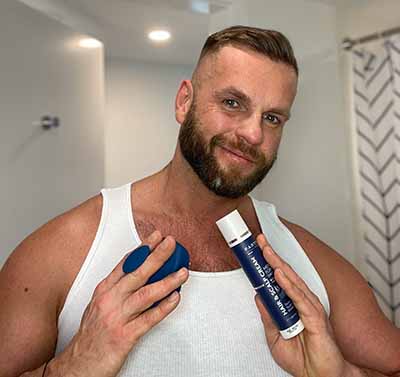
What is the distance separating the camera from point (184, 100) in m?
0.96

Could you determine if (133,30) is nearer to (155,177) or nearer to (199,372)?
(155,177)

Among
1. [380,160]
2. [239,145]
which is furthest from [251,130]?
[380,160]

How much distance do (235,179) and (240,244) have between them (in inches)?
6.7

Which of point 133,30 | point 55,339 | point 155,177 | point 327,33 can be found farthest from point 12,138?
point 327,33

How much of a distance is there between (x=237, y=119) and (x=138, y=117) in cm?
177

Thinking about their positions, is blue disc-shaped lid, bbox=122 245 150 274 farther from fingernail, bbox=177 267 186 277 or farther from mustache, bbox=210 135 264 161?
mustache, bbox=210 135 264 161

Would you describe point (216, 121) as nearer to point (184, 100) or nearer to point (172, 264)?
point (184, 100)

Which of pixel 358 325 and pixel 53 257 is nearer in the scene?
pixel 53 257

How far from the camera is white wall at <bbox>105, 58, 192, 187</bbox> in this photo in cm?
250

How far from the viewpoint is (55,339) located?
82 cm

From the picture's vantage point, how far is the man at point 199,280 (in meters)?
0.69

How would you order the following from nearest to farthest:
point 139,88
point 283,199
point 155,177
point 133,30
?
point 155,177 → point 283,199 → point 133,30 → point 139,88

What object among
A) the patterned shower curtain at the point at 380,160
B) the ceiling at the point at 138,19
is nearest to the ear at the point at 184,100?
the ceiling at the point at 138,19

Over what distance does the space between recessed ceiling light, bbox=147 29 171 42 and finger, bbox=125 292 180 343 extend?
1.65 metres
